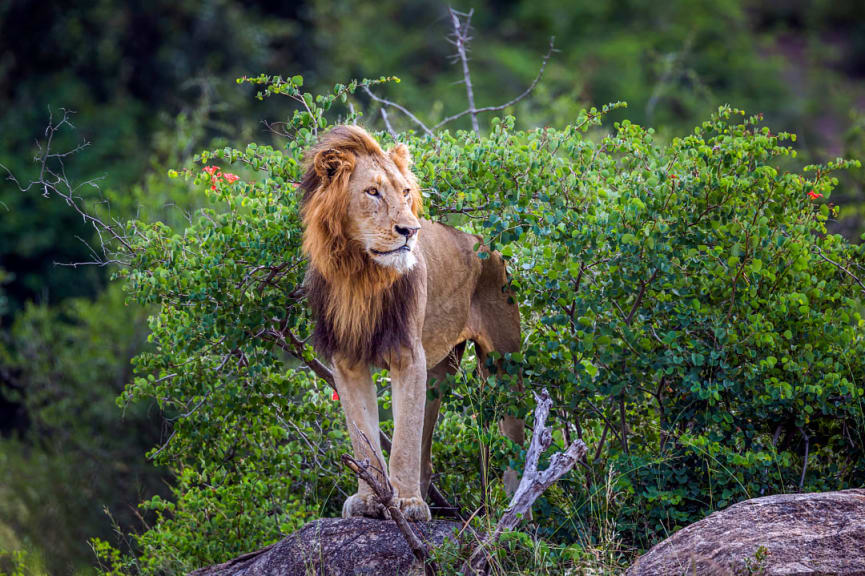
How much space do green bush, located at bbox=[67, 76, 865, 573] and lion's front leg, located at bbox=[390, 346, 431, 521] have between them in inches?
13.9

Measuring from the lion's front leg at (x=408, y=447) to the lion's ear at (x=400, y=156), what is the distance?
90 centimetres

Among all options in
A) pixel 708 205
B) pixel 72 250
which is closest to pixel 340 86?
pixel 708 205

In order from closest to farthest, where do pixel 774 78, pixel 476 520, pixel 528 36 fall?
pixel 476 520
pixel 774 78
pixel 528 36

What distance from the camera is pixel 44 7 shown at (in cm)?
2000

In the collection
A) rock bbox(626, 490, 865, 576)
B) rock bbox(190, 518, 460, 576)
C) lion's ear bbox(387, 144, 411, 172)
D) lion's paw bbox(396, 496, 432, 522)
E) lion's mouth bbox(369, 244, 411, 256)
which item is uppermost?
lion's ear bbox(387, 144, 411, 172)

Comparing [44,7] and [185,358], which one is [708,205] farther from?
[44,7]

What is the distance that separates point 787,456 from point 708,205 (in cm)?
132

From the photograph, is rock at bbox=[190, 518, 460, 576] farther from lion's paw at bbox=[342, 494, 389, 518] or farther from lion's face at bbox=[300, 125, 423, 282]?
lion's face at bbox=[300, 125, 423, 282]

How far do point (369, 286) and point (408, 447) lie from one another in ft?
2.49

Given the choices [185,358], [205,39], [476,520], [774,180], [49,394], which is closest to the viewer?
[476,520]

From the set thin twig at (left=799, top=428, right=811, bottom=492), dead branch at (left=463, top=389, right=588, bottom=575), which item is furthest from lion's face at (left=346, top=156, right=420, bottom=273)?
thin twig at (left=799, top=428, right=811, bottom=492)

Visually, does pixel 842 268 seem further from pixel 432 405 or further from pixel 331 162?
pixel 331 162

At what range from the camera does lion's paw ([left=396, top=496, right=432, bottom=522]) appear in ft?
15.7

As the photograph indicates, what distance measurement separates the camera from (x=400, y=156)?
502cm
